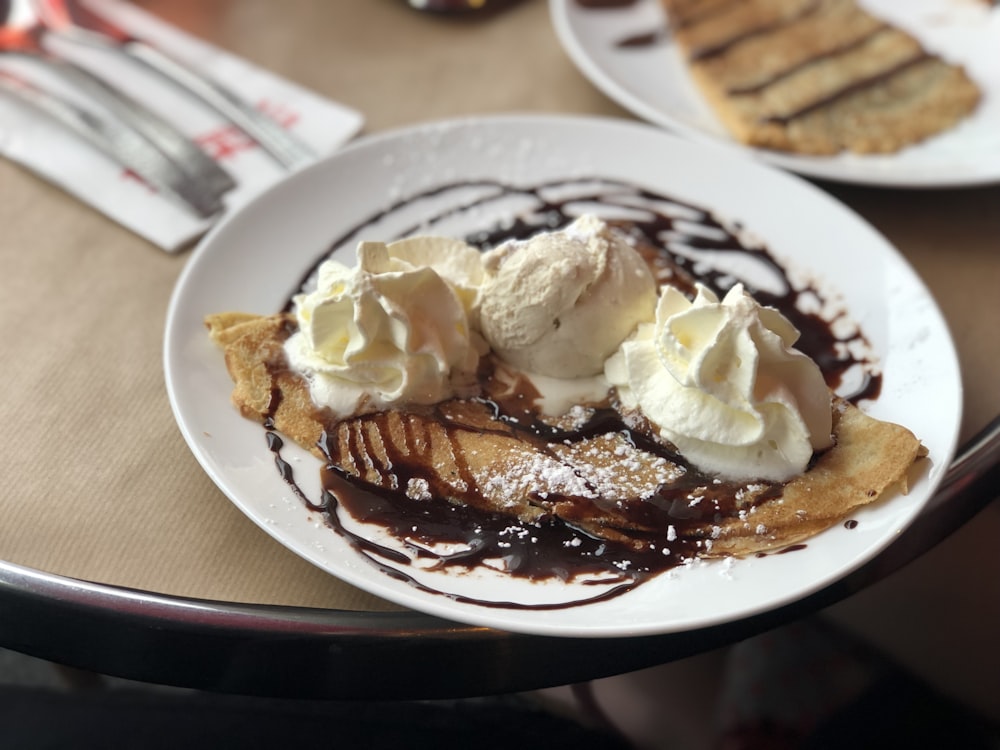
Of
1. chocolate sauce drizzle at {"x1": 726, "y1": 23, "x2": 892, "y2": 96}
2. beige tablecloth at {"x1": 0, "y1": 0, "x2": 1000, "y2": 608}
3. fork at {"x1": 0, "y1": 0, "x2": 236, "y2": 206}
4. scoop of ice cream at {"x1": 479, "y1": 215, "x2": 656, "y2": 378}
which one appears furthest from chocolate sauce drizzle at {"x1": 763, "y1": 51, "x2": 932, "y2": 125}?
fork at {"x1": 0, "y1": 0, "x2": 236, "y2": 206}

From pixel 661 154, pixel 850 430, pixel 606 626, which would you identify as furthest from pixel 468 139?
pixel 606 626

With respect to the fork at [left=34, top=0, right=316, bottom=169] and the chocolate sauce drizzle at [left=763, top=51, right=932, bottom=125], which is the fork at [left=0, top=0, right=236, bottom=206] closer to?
the fork at [left=34, top=0, right=316, bottom=169]

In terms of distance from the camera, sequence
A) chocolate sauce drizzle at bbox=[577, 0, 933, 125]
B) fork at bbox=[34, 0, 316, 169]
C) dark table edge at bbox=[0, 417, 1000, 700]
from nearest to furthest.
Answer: dark table edge at bbox=[0, 417, 1000, 700]
fork at bbox=[34, 0, 316, 169]
chocolate sauce drizzle at bbox=[577, 0, 933, 125]

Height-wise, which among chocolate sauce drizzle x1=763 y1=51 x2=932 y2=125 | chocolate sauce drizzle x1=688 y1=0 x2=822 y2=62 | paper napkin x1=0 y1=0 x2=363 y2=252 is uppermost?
paper napkin x1=0 y1=0 x2=363 y2=252

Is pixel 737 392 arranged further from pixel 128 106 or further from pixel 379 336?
pixel 128 106

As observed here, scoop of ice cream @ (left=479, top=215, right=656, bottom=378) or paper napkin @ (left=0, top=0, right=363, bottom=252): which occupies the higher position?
paper napkin @ (left=0, top=0, right=363, bottom=252)

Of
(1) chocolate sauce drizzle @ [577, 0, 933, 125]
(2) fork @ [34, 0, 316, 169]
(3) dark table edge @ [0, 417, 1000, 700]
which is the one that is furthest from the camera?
(1) chocolate sauce drizzle @ [577, 0, 933, 125]

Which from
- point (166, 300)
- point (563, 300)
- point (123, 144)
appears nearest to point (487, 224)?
point (563, 300)
